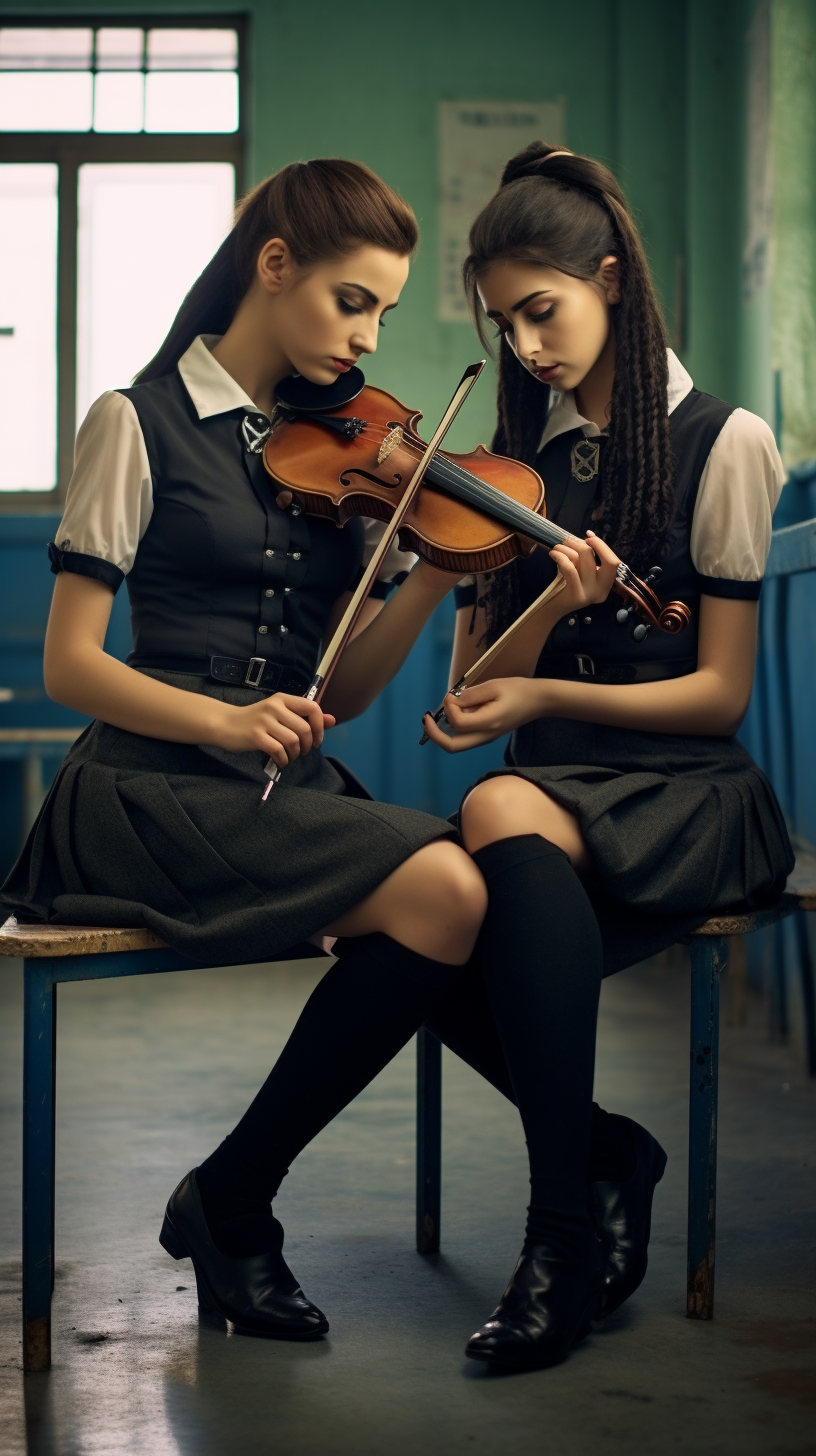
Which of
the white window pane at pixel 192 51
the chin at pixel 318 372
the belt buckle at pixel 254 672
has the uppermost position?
the white window pane at pixel 192 51

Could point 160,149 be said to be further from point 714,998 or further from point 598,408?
point 714,998

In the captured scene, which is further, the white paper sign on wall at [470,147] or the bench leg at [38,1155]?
the white paper sign on wall at [470,147]

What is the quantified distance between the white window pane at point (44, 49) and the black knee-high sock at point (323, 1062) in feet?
12.6

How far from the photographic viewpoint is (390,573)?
178cm

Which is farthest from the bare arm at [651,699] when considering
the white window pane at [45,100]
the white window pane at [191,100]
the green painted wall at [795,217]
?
the white window pane at [45,100]

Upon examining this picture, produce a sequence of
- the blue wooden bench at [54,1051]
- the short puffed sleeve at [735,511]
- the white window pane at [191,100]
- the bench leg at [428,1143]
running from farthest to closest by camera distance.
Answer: the white window pane at [191,100]
the bench leg at [428,1143]
the short puffed sleeve at [735,511]
the blue wooden bench at [54,1051]

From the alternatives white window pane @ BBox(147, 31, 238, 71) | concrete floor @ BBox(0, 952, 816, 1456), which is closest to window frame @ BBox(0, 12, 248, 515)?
white window pane @ BBox(147, 31, 238, 71)

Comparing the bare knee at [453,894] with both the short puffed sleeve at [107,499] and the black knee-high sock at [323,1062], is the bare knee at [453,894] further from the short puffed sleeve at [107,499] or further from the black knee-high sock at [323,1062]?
the short puffed sleeve at [107,499]

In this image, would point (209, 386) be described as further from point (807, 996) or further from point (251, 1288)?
point (807, 996)

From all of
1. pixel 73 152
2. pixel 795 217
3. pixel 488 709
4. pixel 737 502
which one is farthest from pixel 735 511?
pixel 73 152

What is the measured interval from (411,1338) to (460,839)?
1.59 ft

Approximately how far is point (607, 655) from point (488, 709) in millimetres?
197

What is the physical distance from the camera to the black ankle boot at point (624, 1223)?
1550 millimetres

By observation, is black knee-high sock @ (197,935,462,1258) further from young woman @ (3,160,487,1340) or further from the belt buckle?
the belt buckle
